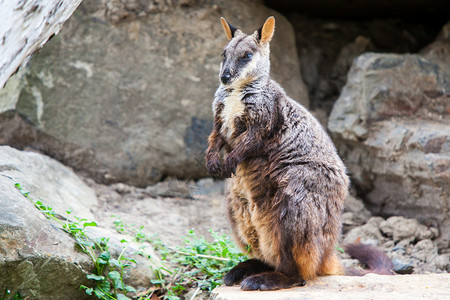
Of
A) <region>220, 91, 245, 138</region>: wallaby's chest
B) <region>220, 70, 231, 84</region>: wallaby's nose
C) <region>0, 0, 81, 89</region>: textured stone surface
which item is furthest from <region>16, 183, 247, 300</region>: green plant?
<region>220, 70, 231, 84</region>: wallaby's nose

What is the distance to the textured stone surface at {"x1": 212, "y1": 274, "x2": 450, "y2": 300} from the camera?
13.5ft

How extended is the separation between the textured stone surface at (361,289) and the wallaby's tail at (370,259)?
0.48m

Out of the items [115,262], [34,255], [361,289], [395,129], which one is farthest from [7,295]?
[395,129]

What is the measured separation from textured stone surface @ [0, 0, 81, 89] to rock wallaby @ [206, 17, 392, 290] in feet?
5.52

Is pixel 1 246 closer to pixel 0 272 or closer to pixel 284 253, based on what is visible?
pixel 0 272

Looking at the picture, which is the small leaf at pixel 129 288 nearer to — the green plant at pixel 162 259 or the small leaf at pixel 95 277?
the green plant at pixel 162 259

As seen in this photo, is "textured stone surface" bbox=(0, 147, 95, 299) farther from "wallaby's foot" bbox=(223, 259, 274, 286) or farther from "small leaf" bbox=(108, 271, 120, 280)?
"wallaby's foot" bbox=(223, 259, 274, 286)

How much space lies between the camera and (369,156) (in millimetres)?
7340

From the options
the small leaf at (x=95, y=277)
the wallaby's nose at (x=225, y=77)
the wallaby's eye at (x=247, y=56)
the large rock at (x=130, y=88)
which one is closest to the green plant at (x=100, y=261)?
the small leaf at (x=95, y=277)

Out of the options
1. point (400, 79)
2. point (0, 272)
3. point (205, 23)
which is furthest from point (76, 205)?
point (400, 79)

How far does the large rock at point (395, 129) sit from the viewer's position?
668 centimetres

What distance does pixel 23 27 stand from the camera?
3.80 metres

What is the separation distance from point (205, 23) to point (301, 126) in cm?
309

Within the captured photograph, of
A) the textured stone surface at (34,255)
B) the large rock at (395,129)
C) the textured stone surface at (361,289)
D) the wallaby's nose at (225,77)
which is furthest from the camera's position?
the large rock at (395,129)
